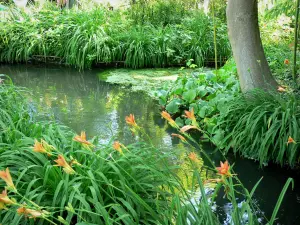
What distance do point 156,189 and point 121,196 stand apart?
0.62ft

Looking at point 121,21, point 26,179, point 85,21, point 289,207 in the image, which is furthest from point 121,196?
point 121,21

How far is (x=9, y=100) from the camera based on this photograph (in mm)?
3549

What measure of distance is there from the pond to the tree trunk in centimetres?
79

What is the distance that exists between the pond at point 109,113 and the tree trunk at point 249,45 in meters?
0.79

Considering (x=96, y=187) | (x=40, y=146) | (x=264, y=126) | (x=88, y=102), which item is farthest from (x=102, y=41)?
(x=40, y=146)

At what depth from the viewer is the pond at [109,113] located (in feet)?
10.8

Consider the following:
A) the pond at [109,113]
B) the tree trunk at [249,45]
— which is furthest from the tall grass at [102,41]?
the tree trunk at [249,45]

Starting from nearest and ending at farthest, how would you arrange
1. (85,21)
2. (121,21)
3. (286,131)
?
(286,131)
(85,21)
(121,21)

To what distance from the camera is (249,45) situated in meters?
4.35

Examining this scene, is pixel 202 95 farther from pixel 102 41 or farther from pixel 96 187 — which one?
pixel 102 41

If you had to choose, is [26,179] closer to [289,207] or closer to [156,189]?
[156,189]

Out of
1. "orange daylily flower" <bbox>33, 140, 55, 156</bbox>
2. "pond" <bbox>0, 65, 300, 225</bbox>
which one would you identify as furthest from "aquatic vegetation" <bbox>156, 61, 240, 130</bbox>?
"orange daylily flower" <bbox>33, 140, 55, 156</bbox>

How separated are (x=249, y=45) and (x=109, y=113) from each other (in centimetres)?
197

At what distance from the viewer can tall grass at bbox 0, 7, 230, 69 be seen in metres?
8.46
